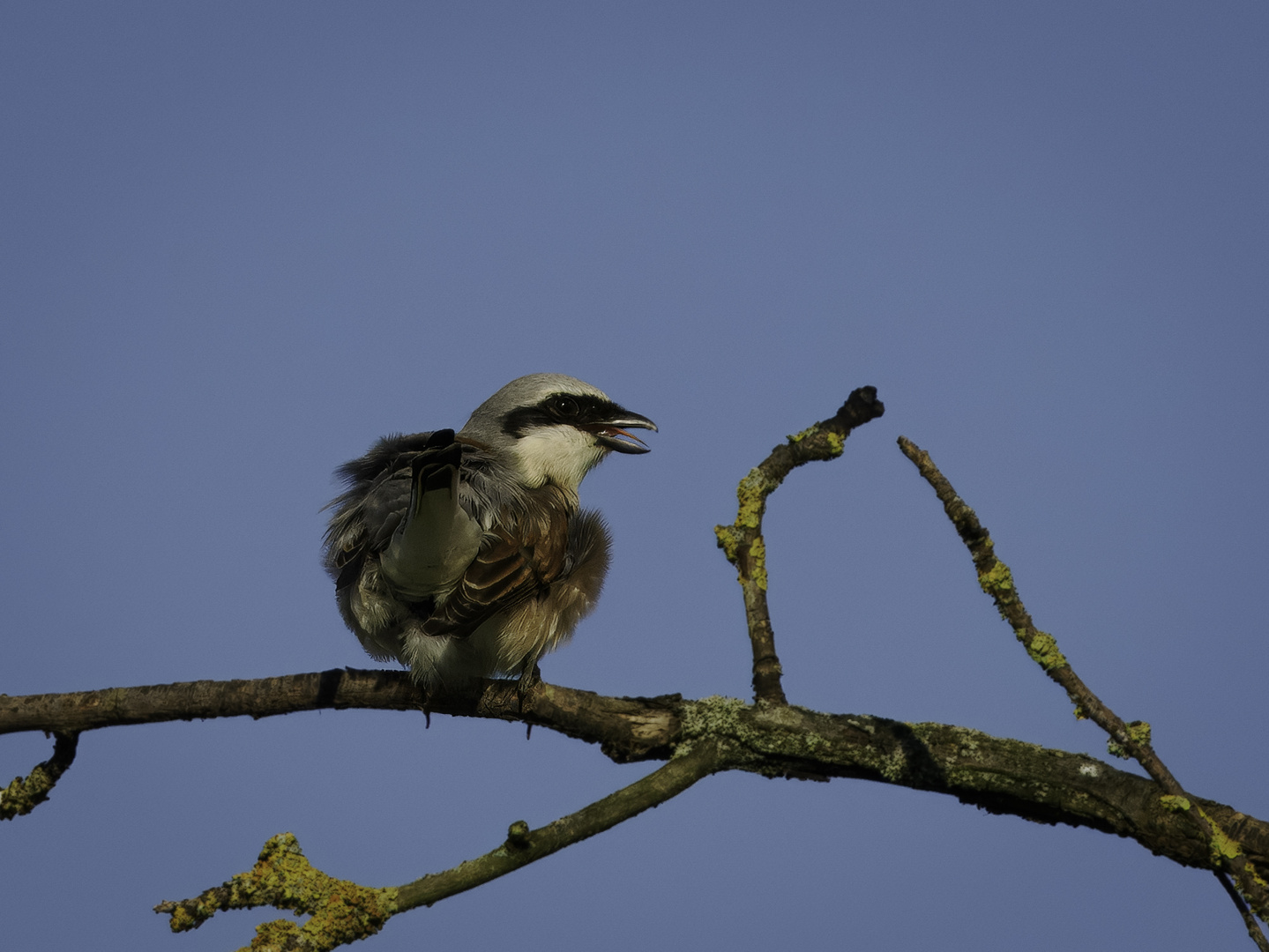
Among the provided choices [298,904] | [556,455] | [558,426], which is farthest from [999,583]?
[558,426]

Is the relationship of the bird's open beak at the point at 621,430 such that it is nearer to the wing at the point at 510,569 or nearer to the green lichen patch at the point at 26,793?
the wing at the point at 510,569

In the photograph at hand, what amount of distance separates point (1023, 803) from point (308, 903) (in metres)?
1.94

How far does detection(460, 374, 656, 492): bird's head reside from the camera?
4.91 m

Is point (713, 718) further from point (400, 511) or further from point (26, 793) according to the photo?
point (26, 793)

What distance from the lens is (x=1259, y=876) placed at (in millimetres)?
2838

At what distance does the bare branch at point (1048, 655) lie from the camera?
91.6 inches

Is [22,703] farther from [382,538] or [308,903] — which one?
[308,903]

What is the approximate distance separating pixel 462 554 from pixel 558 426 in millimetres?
1312

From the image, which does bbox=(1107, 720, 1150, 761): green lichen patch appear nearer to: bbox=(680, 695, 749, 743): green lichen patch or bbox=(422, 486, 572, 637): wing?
bbox=(680, 695, 749, 743): green lichen patch

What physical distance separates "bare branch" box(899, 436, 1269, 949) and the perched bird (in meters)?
1.46

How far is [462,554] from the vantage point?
3.82m

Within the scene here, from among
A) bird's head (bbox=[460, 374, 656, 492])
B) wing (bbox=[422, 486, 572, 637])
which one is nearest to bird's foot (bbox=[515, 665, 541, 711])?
wing (bbox=[422, 486, 572, 637])

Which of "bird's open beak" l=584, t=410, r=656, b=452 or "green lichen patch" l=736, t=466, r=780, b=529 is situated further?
"bird's open beak" l=584, t=410, r=656, b=452

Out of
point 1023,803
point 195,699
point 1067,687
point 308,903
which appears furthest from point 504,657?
point 1067,687
